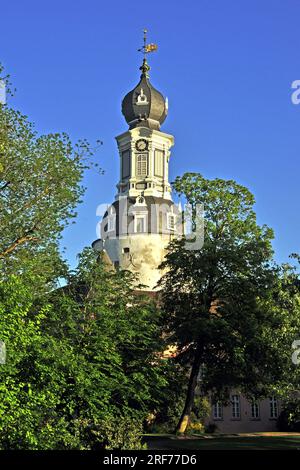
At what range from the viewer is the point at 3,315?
21516 mm

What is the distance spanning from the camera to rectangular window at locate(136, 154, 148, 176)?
92250 millimetres

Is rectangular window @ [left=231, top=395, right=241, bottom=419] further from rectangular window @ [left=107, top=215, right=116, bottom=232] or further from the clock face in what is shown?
the clock face

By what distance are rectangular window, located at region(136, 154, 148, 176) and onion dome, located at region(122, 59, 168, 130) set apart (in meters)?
3.93

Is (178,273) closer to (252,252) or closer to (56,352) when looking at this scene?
Result: (252,252)

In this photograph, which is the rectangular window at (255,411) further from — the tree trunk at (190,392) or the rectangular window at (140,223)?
the tree trunk at (190,392)

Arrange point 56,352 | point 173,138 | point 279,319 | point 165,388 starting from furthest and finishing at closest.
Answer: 1. point 173,138
2. point 165,388
3. point 279,319
4. point 56,352

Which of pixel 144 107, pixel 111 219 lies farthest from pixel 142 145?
pixel 111 219

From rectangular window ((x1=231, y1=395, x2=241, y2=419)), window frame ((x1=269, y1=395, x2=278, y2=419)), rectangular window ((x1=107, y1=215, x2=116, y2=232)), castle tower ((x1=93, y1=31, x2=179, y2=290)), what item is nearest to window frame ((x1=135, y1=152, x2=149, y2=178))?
castle tower ((x1=93, y1=31, x2=179, y2=290))

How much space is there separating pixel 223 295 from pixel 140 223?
143ft

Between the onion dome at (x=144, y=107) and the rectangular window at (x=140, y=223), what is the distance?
14132 mm

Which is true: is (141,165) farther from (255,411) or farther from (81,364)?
(81,364)

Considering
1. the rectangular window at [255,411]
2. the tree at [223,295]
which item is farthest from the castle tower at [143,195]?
the tree at [223,295]
